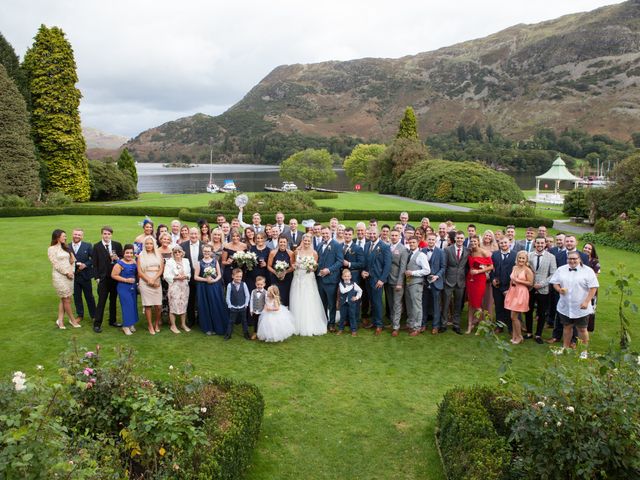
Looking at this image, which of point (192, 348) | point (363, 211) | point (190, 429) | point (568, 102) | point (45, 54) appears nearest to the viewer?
point (190, 429)

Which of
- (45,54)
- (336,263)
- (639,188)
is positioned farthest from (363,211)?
(45,54)

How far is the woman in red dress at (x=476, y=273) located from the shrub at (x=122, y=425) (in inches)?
200

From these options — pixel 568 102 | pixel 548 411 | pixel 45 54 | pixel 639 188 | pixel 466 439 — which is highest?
pixel 568 102

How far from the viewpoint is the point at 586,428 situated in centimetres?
360

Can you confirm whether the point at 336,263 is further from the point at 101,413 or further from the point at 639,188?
the point at 639,188

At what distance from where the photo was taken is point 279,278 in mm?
8828

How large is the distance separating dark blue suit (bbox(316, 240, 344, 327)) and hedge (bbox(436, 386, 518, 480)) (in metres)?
3.65

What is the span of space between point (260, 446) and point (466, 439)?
230 centimetres

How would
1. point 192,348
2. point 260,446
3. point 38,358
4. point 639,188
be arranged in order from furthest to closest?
point 639,188 → point 192,348 → point 38,358 → point 260,446

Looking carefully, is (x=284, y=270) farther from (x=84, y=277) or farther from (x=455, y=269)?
(x=84, y=277)

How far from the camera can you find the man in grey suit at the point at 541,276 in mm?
8164

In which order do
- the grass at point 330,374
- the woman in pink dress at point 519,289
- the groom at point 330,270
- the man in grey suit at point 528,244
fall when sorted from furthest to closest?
the man in grey suit at point 528,244, the groom at point 330,270, the woman in pink dress at point 519,289, the grass at point 330,374

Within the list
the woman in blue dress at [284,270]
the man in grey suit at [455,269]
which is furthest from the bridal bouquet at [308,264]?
the man in grey suit at [455,269]

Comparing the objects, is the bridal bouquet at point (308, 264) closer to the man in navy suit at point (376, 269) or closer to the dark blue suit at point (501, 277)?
the man in navy suit at point (376, 269)
